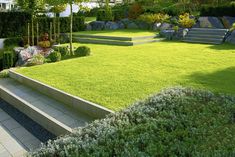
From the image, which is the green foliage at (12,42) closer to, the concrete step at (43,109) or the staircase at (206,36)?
the concrete step at (43,109)

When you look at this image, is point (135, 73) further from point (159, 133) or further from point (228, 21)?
point (228, 21)

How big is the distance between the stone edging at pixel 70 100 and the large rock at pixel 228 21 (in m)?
12.3

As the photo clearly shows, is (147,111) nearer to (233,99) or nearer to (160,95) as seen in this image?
(160,95)

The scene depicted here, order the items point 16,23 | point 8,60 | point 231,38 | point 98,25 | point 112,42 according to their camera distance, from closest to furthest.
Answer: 1. point 8,60
2. point 231,38
3. point 112,42
4. point 16,23
5. point 98,25

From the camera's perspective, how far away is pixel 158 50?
42.9 ft

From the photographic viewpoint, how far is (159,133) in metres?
4.33

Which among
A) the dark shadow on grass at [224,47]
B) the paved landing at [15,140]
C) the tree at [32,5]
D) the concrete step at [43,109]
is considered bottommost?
the paved landing at [15,140]

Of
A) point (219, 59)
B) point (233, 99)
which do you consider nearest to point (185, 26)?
point (219, 59)

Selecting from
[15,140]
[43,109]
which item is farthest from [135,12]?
[15,140]

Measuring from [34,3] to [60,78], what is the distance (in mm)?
9400

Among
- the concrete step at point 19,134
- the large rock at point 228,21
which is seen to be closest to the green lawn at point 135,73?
the concrete step at point 19,134

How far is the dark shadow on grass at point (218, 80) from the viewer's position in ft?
22.8

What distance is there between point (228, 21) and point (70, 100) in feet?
42.3

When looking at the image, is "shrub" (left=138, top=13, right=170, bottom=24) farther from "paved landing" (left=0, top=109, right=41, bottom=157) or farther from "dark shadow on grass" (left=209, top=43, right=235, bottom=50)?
"paved landing" (left=0, top=109, right=41, bottom=157)
